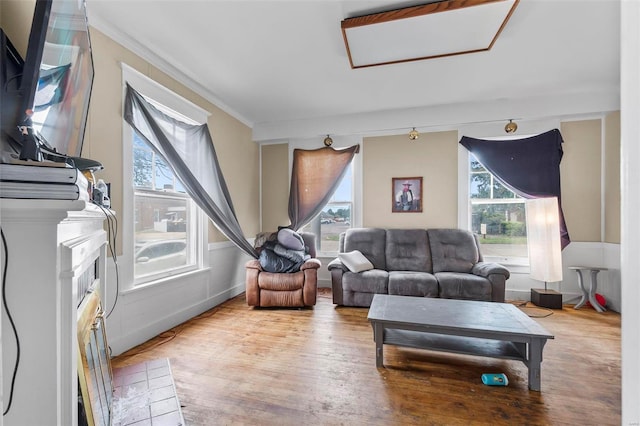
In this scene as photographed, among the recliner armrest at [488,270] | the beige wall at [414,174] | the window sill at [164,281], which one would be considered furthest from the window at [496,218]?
the window sill at [164,281]

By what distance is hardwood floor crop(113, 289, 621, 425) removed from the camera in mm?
1543

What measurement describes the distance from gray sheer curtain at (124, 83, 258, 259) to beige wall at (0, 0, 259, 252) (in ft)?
0.51

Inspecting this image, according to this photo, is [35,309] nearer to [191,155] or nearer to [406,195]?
[191,155]

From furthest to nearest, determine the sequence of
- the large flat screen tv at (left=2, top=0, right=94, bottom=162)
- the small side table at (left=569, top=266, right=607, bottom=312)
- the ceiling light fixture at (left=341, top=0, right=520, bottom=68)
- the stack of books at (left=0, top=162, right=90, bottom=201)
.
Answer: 1. the small side table at (left=569, top=266, right=607, bottom=312)
2. the ceiling light fixture at (left=341, top=0, right=520, bottom=68)
3. the large flat screen tv at (left=2, top=0, right=94, bottom=162)
4. the stack of books at (left=0, top=162, right=90, bottom=201)

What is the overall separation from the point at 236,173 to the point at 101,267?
2360 mm

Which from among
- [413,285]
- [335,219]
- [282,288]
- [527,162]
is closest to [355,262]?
[413,285]

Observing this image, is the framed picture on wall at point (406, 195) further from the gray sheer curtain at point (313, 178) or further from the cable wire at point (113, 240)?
the cable wire at point (113, 240)

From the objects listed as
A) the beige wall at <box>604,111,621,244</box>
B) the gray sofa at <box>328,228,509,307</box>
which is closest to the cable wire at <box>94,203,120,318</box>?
the gray sofa at <box>328,228,509,307</box>

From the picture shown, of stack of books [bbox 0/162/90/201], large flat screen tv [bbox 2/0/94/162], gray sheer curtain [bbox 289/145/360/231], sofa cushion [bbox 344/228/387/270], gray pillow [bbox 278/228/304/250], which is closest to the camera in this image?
stack of books [bbox 0/162/90/201]

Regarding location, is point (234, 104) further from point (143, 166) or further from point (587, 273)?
point (587, 273)

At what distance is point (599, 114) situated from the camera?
11.1ft

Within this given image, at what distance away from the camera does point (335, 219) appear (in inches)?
171

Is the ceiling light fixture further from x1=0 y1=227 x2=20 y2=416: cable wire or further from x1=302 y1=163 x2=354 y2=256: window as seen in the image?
x1=0 y1=227 x2=20 y2=416: cable wire

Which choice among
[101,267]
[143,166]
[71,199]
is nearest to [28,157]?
[71,199]
